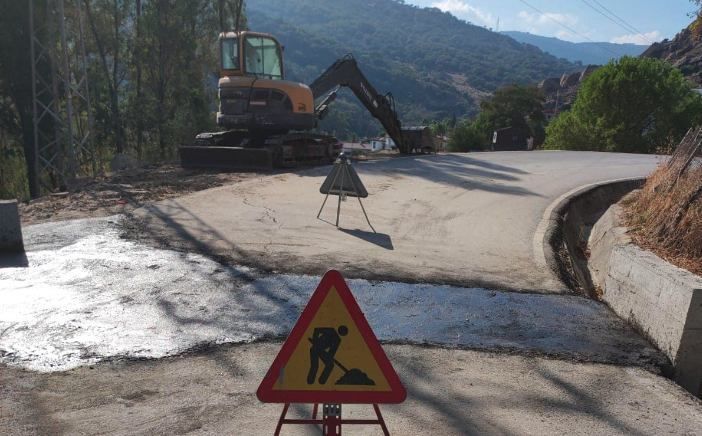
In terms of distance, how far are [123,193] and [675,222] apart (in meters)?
9.90

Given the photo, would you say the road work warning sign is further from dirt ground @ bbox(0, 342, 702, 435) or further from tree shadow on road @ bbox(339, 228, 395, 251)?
tree shadow on road @ bbox(339, 228, 395, 251)

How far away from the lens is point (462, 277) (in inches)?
265

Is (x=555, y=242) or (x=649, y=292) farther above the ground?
(x=649, y=292)

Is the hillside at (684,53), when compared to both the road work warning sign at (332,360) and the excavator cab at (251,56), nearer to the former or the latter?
the excavator cab at (251,56)

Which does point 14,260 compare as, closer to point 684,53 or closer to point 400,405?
point 400,405

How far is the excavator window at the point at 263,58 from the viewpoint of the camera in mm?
15375

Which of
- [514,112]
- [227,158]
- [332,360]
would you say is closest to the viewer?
[332,360]

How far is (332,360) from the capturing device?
278cm

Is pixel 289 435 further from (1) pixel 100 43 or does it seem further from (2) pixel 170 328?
(1) pixel 100 43

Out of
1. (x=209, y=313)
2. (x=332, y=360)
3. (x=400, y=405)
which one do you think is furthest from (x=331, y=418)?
(x=209, y=313)

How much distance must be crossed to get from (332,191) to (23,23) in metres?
21.4

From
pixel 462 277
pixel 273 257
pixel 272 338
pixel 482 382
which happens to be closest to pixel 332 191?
pixel 273 257

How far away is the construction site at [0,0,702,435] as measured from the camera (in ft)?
11.6

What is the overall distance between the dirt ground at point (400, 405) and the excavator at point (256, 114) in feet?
35.6
